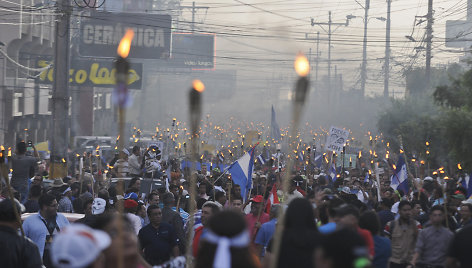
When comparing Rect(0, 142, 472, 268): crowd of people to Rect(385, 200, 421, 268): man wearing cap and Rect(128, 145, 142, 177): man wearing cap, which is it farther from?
Rect(128, 145, 142, 177): man wearing cap

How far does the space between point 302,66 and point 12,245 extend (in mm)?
2780

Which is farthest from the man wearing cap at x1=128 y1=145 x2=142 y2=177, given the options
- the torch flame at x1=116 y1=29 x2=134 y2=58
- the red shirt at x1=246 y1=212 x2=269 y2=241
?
the torch flame at x1=116 y1=29 x2=134 y2=58

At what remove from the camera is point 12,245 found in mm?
6180

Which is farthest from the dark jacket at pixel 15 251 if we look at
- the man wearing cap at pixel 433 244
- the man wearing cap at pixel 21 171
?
the man wearing cap at pixel 21 171

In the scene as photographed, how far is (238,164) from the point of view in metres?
14.9

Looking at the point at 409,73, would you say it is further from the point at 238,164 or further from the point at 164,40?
the point at 238,164

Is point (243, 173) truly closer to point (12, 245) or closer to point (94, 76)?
point (12, 245)

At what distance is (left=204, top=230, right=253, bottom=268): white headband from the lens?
4.49m

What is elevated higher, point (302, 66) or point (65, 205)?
point (302, 66)

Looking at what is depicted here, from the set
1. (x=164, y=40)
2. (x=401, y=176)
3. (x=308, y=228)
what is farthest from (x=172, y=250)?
(x=164, y=40)

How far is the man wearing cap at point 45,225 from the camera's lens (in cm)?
862

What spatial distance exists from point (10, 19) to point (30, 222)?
97.3 feet

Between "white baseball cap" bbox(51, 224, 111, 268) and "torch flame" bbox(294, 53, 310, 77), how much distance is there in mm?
1398

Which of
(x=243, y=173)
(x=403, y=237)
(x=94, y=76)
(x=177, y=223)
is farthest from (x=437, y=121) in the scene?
(x=94, y=76)
